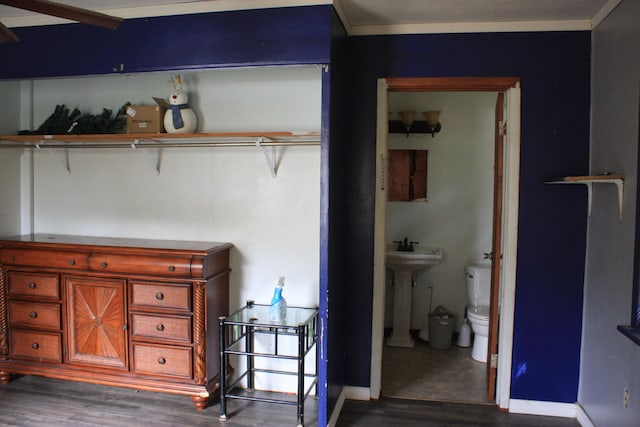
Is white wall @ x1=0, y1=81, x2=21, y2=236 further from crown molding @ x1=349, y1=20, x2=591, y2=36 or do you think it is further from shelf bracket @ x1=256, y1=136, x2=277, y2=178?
crown molding @ x1=349, y1=20, x2=591, y2=36

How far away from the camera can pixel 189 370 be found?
281cm

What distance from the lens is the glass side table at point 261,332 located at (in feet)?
8.42

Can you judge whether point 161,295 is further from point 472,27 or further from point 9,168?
point 472,27

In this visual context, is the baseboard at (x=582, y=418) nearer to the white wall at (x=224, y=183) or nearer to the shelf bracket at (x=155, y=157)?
the white wall at (x=224, y=183)

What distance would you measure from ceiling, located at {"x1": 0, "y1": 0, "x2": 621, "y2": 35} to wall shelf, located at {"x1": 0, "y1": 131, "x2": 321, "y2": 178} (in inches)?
27.1

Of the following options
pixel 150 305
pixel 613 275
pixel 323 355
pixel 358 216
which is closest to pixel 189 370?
pixel 150 305

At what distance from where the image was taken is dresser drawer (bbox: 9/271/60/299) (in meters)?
3.01

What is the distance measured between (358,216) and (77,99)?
7.25ft

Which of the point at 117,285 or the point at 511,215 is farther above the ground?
the point at 511,215

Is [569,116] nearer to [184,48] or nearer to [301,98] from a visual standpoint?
[301,98]

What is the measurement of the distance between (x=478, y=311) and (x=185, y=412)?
240cm

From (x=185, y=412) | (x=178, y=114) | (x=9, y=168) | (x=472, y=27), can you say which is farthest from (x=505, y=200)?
(x=9, y=168)

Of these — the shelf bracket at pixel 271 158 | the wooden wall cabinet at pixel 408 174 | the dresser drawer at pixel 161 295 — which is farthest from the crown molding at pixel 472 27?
the dresser drawer at pixel 161 295

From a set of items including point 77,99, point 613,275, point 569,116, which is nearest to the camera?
point 613,275
